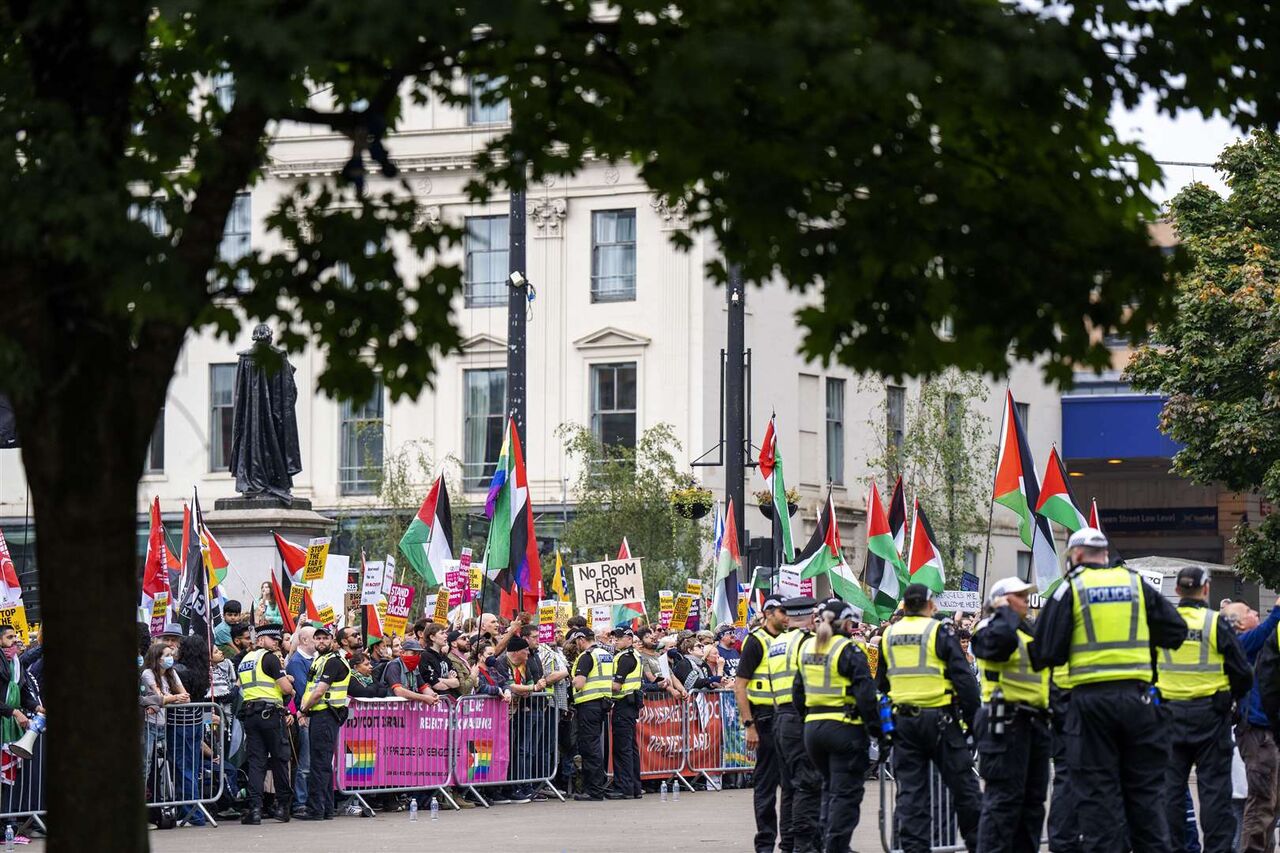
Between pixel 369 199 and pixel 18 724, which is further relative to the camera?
pixel 18 724

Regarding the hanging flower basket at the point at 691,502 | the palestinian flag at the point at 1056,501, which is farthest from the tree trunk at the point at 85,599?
the hanging flower basket at the point at 691,502

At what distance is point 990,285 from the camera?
7.53 metres

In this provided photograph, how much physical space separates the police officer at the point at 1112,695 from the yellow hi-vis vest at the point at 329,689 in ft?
30.6

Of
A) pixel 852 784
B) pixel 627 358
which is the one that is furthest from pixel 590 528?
pixel 852 784

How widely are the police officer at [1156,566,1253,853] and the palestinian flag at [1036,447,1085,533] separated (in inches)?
337

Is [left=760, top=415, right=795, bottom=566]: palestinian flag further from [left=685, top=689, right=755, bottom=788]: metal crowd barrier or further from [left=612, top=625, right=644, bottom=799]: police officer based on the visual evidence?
[left=612, top=625, right=644, bottom=799]: police officer

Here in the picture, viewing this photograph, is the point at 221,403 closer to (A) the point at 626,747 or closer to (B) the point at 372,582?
(B) the point at 372,582

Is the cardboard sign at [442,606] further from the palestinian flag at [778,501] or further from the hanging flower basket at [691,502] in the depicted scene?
the hanging flower basket at [691,502]

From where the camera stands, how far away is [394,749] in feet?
67.6

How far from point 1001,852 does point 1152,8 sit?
20.7ft

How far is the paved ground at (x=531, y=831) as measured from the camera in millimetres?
16844

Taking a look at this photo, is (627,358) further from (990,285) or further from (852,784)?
(990,285)

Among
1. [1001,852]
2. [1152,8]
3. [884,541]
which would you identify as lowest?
[1001,852]

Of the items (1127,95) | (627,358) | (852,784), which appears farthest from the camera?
(627,358)
